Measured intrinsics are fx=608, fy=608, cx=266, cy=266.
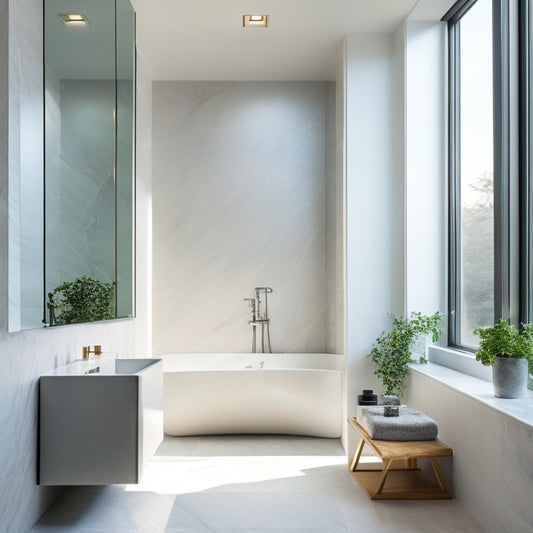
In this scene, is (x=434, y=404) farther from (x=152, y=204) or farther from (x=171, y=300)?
(x=152, y=204)

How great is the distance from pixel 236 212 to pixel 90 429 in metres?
2.96

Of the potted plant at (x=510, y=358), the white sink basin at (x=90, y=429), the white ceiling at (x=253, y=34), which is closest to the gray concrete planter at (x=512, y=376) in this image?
the potted plant at (x=510, y=358)

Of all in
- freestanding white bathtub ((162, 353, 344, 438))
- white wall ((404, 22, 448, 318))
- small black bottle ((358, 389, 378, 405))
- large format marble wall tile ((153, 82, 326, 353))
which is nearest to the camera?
small black bottle ((358, 389, 378, 405))

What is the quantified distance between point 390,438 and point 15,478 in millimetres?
1963

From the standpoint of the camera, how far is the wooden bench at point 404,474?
326cm

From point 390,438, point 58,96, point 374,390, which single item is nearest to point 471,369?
point 390,438

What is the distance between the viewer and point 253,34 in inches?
179

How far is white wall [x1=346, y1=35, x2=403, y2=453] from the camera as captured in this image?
4438 mm

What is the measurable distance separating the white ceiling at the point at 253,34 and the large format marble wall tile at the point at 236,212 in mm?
285

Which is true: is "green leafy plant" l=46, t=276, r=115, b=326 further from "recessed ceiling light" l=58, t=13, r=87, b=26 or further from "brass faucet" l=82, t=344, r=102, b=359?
"recessed ceiling light" l=58, t=13, r=87, b=26

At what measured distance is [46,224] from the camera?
2.87 meters

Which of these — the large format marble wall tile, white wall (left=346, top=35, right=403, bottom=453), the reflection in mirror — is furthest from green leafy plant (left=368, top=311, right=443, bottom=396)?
the reflection in mirror

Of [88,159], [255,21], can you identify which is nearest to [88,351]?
[88,159]

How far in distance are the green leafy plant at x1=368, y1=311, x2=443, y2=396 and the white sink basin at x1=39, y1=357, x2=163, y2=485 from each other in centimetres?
188
